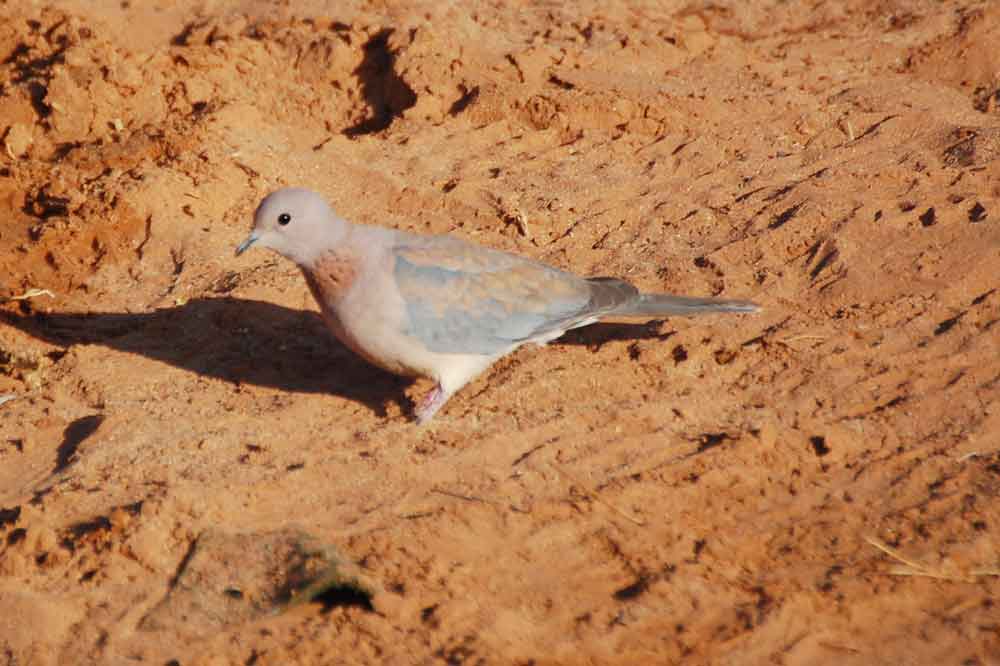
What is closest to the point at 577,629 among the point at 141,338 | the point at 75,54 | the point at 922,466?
the point at 922,466

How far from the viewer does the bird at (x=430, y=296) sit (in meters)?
5.29

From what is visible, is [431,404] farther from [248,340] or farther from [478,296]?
[248,340]

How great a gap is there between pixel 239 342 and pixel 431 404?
1.25 meters

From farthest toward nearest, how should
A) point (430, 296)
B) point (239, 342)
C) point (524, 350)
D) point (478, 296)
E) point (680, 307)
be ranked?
point (239, 342), point (524, 350), point (680, 307), point (478, 296), point (430, 296)

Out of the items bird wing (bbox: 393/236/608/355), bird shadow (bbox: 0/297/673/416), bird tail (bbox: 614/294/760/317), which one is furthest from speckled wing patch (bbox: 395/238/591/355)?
bird shadow (bbox: 0/297/673/416)

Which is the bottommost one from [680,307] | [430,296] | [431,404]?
[431,404]

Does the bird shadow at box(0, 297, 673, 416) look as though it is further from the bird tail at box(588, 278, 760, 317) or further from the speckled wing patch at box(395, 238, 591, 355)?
the speckled wing patch at box(395, 238, 591, 355)

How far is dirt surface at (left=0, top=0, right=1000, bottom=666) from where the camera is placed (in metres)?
4.31

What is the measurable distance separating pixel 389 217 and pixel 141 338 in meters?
1.52

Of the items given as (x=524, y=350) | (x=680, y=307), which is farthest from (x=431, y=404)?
(x=680, y=307)

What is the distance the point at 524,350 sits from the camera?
19.4 ft

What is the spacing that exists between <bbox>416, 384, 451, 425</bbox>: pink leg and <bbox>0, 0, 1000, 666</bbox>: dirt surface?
0.05 meters

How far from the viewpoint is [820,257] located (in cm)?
627

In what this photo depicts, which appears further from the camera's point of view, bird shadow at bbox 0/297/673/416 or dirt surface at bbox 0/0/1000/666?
bird shadow at bbox 0/297/673/416
